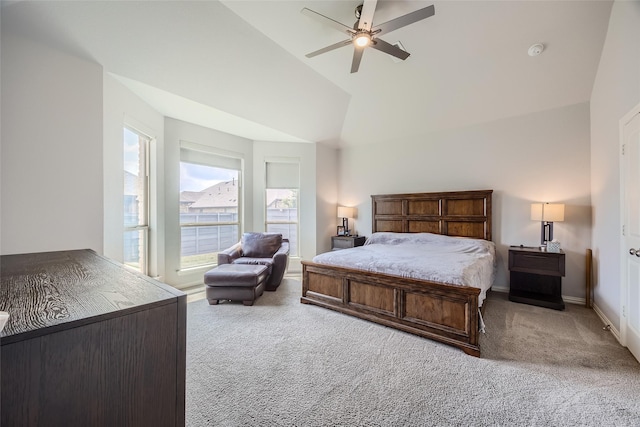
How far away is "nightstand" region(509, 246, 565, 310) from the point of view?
3.36 m

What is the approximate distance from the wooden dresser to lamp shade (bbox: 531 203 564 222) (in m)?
4.32

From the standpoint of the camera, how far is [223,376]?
201 centimetres

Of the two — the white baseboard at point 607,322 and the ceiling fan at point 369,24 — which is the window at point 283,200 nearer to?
the ceiling fan at point 369,24

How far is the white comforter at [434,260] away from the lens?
2.58m

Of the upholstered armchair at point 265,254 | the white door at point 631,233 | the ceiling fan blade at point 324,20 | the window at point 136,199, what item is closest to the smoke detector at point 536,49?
the white door at point 631,233

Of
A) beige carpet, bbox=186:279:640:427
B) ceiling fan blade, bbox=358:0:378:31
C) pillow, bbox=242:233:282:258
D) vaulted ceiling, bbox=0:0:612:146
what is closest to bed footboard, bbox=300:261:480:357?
beige carpet, bbox=186:279:640:427

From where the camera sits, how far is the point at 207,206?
470 centimetres

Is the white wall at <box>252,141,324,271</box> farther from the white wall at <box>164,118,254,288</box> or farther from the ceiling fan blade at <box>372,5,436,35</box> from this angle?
the ceiling fan blade at <box>372,5,436,35</box>

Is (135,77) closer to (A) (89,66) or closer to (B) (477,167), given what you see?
(A) (89,66)

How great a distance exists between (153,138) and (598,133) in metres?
5.86

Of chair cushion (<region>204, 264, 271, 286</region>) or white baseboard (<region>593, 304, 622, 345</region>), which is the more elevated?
chair cushion (<region>204, 264, 271, 286</region>)

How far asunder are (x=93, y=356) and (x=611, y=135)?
173 inches

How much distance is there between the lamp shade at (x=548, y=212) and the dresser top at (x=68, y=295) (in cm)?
432

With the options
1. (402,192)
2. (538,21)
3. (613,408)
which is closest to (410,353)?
(613,408)
